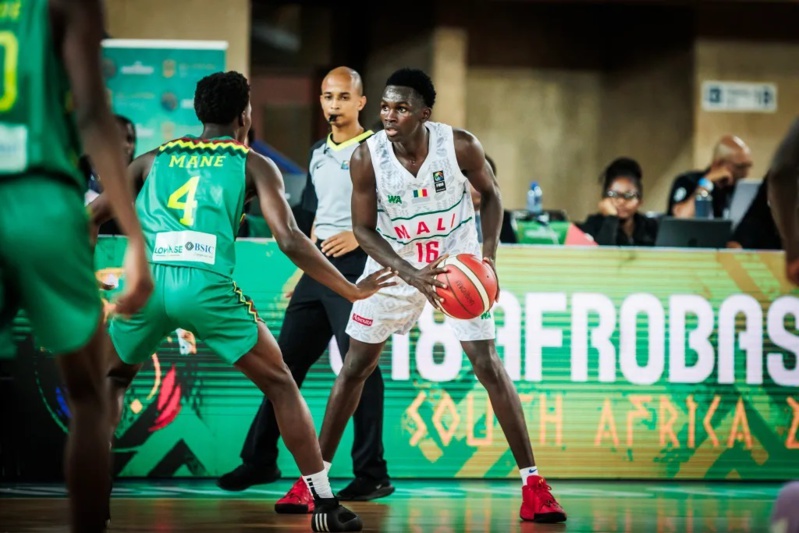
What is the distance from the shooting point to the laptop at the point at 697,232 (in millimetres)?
8508

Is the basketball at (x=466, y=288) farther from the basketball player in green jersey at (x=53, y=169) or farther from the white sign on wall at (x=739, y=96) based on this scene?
the white sign on wall at (x=739, y=96)

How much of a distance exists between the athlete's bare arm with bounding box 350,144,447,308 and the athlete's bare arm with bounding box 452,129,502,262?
1.37ft

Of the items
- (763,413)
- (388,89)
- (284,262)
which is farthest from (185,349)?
(763,413)

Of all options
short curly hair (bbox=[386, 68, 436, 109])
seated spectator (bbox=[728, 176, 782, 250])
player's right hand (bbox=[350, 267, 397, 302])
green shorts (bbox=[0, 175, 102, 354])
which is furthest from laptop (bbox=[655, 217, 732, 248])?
green shorts (bbox=[0, 175, 102, 354])

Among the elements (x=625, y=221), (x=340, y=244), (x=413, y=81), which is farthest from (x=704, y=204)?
(x=413, y=81)

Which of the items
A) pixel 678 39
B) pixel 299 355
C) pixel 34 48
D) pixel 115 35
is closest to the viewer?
pixel 34 48

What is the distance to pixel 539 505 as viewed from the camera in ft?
19.8

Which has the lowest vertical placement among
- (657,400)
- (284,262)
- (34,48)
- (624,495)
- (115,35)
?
(624,495)

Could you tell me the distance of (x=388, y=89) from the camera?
6129 mm

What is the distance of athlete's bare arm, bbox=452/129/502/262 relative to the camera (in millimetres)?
6203

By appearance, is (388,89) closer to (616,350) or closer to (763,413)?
(616,350)

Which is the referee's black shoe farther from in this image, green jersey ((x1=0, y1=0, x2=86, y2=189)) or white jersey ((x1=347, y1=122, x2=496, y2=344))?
green jersey ((x1=0, y1=0, x2=86, y2=189))

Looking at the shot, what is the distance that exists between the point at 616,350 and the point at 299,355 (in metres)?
2.10

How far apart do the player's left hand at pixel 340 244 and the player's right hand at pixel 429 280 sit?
1.02 m
